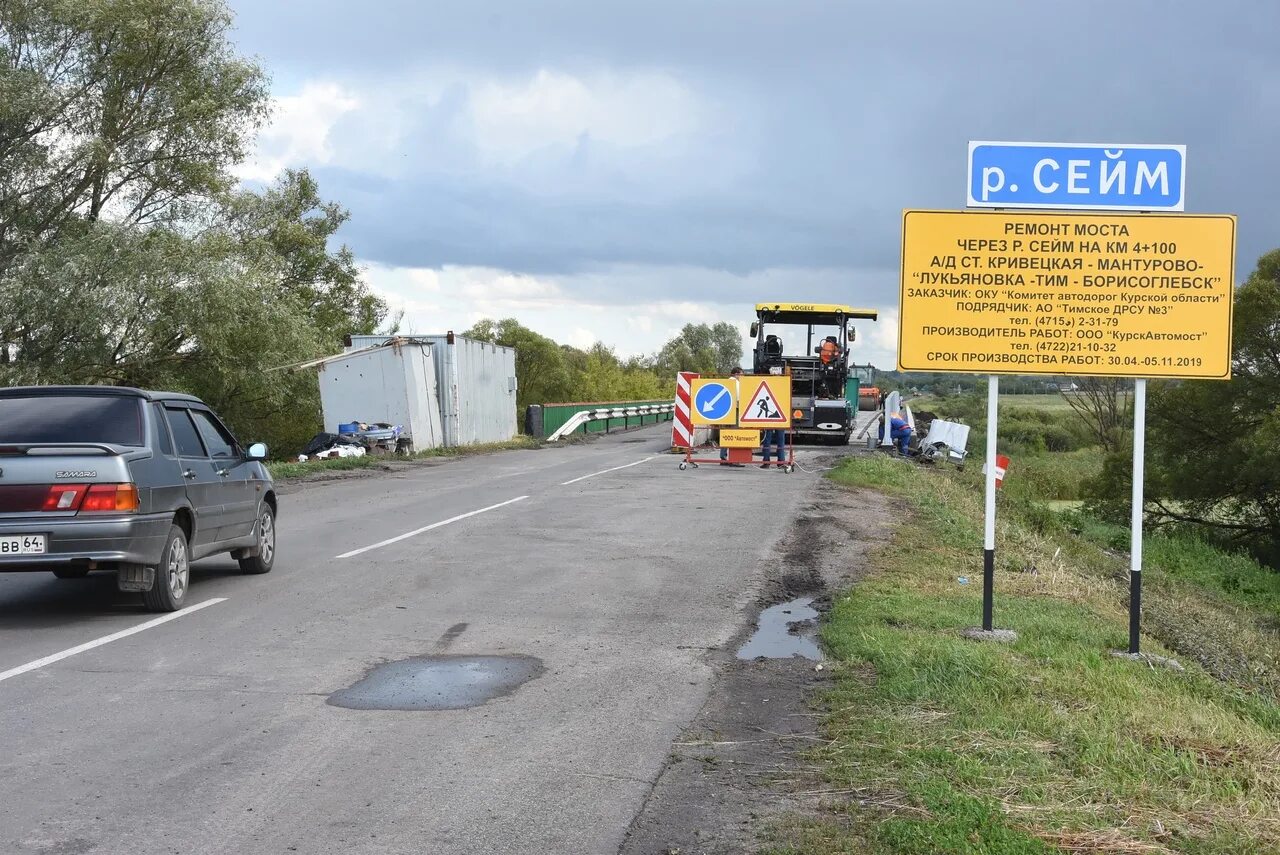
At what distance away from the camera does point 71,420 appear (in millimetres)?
9305

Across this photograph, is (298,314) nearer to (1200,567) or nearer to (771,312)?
(771,312)

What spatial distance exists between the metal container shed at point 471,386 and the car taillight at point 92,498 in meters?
23.7

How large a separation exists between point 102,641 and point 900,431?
2564 cm

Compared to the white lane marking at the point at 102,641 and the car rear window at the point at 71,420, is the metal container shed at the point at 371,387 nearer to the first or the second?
the white lane marking at the point at 102,641

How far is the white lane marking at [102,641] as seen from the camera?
7348mm

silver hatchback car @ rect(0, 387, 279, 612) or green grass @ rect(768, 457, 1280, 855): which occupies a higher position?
silver hatchback car @ rect(0, 387, 279, 612)

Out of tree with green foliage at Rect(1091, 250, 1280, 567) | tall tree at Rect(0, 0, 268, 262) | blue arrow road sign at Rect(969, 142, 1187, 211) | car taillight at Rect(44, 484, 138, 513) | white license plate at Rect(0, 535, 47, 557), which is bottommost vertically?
tree with green foliage at Rect(1091, 250, 1280, 567)

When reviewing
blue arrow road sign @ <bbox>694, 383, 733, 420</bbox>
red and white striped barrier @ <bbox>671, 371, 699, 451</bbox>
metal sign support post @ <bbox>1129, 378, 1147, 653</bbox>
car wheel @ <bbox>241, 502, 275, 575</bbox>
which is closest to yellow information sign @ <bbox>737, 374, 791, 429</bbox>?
blue arrow road sign @ <bbox>694, 383, 733, 420</bbox>

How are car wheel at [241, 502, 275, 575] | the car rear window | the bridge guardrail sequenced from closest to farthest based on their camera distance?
the car rear window, car wheel at [241, 502, 275, 575], the bridge guardrail

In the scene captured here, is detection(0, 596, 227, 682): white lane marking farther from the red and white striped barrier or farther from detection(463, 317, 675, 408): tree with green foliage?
detection(463, 317, 675, 408): tree with green foliage

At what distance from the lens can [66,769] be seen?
5.40 meters

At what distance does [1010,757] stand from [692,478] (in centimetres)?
1718

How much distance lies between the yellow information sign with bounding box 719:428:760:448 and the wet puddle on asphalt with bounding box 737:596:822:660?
49.1 ft

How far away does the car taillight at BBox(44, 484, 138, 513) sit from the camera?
8625 millimetres
